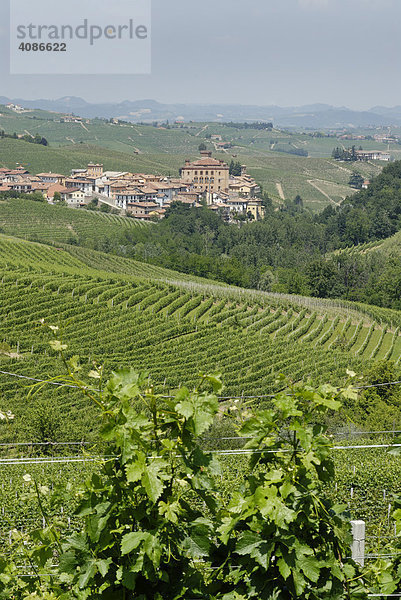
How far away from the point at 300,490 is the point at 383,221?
7379 centimetres

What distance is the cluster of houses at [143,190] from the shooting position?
82188mm

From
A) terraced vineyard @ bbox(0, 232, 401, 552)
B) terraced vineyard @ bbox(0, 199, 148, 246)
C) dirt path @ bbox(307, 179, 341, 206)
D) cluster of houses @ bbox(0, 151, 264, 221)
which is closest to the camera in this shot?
terraced vineyard @ bbox(0, 232, 401, 552)

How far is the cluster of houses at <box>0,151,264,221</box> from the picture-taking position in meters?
82.2

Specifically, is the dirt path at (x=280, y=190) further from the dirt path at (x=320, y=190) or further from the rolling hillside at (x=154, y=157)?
the dirt path at (x=320, y=190)

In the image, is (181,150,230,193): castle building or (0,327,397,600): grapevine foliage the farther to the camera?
(181,150,230,193): castle building

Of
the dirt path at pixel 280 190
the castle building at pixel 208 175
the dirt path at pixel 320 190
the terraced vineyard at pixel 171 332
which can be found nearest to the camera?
the terraced vineyard at pixel 171 332

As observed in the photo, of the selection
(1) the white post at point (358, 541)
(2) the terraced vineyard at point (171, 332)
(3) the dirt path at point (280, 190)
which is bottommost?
(2) the terraced vineyard at point (171, 332)

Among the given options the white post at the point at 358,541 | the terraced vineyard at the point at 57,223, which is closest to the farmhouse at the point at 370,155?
the terraced vineyard at the point at 57,223

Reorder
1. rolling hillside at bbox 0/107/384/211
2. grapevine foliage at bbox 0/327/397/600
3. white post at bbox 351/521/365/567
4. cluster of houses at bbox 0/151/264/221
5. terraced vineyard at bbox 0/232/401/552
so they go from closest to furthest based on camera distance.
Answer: grapevine foliage at bbox 0/327/397/600, white post at bbox 351/521/365/567, terraced vineyard at bbox 0/232/401/552, cluster of houses at bbox 0/151/264/221, rolling hillside at bbox 0/107/384/211

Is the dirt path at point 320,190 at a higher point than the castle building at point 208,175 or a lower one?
lower

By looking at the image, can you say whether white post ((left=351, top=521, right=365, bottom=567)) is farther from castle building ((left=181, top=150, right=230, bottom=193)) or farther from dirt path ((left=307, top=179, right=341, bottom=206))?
dirt path ((left=307, top=179, right=341, bottom=206))

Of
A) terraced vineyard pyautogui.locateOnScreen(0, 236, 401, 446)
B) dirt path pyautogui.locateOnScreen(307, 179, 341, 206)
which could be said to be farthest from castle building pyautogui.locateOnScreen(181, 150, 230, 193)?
terraced vineyard pyautogui.locateOnScreen(0, 236, 401, 446)

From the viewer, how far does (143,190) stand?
281 ft

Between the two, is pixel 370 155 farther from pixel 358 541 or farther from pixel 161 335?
pixel 358 541
